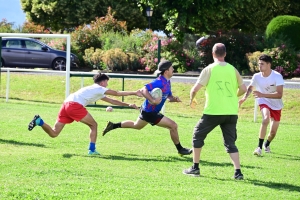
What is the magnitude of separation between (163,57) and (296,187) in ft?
75.9

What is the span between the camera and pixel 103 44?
35062mm

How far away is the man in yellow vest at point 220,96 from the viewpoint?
9734mm

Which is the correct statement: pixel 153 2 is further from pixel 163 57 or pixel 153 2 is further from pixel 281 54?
pixel 281 54

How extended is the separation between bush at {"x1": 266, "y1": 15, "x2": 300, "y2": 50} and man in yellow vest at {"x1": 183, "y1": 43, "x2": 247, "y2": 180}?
23940mm

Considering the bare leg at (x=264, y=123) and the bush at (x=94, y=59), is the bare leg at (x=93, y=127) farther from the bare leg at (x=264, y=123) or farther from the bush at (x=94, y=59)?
the bush at (x=94, y=59)

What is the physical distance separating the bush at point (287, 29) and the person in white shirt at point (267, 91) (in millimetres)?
20741

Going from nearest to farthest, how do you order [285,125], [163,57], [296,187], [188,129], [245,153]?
[296,187], [245,153], [188,129], [285,125], [163,57]

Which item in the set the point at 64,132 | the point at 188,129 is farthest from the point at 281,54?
the point at 64,132

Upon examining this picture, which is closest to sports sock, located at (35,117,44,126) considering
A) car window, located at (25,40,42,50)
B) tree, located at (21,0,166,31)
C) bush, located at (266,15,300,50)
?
car window, located at (25,40,42,50)

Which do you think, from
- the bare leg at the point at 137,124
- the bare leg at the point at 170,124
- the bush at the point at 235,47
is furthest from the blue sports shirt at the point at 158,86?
the bush at the point at 235,47

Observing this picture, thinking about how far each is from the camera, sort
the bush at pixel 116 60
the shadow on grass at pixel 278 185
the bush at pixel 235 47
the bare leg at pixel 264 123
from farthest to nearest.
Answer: the bush at pixel 235 47
the bush at pixel 116 60
the bare leg at pixel 264 123
the shadow on grass at pixel 278 185

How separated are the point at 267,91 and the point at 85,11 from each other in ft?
123

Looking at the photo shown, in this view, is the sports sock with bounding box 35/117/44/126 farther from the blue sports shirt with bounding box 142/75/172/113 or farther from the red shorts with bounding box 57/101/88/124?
the blue sports shirt with bounding box 142/75/172/113

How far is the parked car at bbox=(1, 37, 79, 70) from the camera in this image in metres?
30.9
